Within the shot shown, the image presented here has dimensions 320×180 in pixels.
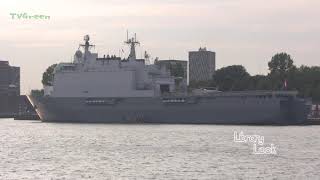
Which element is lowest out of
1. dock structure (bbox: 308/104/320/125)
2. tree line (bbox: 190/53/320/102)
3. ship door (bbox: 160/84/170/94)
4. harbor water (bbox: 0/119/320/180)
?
harbor water (bbox: 0/119/320/180)

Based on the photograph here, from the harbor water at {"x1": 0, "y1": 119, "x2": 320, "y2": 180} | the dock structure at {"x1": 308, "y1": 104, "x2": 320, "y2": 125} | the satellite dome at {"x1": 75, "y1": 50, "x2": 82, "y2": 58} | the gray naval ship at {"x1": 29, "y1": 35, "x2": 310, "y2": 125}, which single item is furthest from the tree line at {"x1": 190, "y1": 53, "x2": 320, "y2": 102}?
the harbor water at {"x1": 0, "y1": 119, "x2": 320, "y2": 180}

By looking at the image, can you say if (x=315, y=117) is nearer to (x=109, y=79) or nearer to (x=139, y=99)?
(x=139, y=99)

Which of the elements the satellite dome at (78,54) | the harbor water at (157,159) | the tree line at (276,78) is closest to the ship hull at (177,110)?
the satellite dome at (78,54)

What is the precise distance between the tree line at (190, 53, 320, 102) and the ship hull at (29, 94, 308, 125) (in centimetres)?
4766

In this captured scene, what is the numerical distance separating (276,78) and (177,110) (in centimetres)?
5812

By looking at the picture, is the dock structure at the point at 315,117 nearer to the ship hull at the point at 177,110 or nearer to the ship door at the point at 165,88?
the ship hull at the point at 177,110

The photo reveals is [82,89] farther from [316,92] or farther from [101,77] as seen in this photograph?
[316,92]

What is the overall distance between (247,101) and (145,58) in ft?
77.3

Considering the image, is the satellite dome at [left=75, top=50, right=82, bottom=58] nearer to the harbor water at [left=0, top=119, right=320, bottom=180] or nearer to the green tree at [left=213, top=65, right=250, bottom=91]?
the green tree at [left=213, top=65, right=250, bottom=91]

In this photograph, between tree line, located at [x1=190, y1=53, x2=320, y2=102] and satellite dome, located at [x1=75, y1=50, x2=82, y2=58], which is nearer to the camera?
satellite dome, located at [x1=75, y1=50, x2=82, y2=58]

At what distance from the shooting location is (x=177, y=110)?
104 meters

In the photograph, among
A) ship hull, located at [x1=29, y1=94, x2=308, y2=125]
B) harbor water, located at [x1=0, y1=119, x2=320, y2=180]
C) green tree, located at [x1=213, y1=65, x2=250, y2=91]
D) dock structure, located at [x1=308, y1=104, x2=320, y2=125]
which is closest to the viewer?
harbor water, located at [x1=0, y1=119, x2=320, y2=180]

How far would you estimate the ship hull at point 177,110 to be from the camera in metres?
97.8

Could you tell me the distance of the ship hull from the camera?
9775 centimetres
